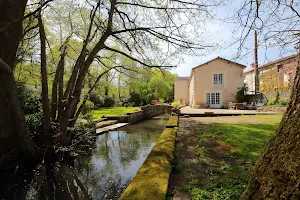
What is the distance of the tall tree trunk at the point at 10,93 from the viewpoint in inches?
254

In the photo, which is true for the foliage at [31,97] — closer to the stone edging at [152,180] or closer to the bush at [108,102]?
the stone edging at [152,180]

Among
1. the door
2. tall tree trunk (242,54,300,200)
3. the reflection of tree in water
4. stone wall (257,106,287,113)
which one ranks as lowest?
the reflection of tree in water

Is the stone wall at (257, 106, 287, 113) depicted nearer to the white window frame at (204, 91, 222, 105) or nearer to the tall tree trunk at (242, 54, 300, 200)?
the white window frame at (204, 91, 222, 105)

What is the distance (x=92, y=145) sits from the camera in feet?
35.7

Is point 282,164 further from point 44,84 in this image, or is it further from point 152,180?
point 44,84

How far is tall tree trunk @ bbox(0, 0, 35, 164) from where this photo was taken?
6461 mm

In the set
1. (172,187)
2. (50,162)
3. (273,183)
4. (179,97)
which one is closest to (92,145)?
(50,162)

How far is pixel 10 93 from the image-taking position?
21.4 feet

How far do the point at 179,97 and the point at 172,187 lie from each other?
38782 millimetres

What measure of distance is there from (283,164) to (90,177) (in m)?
6.51

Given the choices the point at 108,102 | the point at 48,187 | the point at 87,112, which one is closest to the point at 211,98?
the point at 108,102

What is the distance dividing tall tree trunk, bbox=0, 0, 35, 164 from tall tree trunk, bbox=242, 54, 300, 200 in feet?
22.6

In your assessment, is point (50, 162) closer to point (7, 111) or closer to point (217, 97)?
point (7, 111)

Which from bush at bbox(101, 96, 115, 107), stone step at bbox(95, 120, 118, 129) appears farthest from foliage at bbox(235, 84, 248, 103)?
bush at bbox(101, 96, 115, 107)
